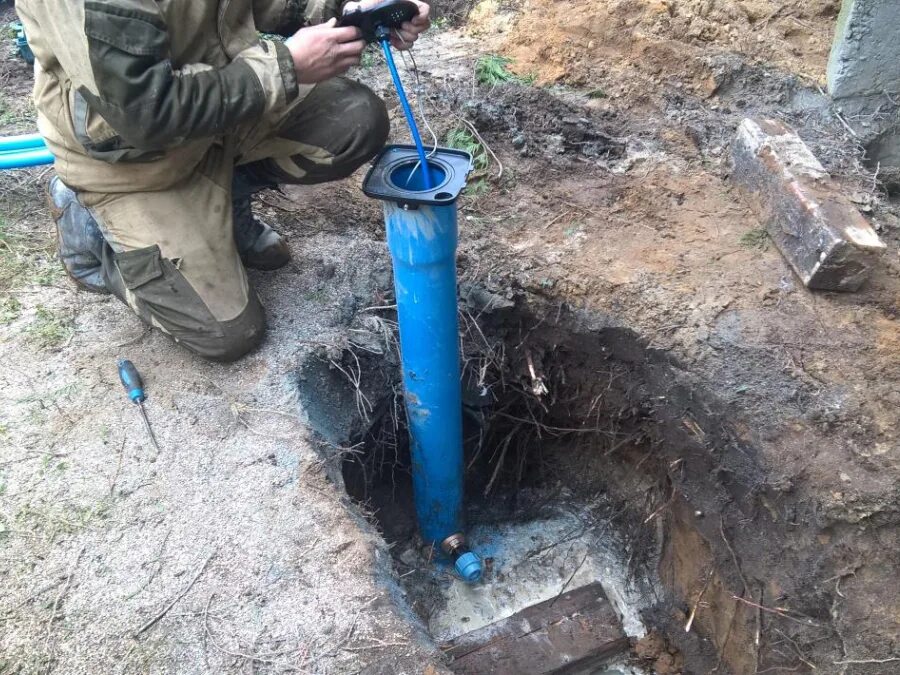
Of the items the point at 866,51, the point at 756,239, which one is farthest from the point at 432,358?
the point at 866,51

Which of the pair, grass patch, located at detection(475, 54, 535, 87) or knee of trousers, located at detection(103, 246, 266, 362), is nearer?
knee of trousers, located at detection(103, 246, 266, 362)

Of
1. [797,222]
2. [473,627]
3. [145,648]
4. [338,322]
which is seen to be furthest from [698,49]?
[145,648]

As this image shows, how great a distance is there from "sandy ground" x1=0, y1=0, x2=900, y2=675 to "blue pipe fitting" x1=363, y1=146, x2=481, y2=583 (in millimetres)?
444

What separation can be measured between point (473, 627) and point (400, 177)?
77.9 inches

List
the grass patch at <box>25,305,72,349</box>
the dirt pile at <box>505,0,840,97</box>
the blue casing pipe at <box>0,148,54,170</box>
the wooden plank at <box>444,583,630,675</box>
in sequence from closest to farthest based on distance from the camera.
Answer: the grass patch at <box>25,305,72,349</box> → the wooden plank at <box>444,583,630,675</box> → the blue casing pipe at <box>0,148,54,170</box> → the dirt pile at <box>505,0,840,97</box>

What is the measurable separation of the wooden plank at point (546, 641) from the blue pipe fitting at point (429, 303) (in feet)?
0.92

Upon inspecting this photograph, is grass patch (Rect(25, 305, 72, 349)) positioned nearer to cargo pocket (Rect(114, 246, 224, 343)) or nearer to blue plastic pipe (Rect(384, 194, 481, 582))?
cargo pocket (Rect(114, 246, 224, 343))

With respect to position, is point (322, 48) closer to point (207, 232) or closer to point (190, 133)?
point (190, 133)

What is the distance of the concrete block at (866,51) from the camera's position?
123 inches

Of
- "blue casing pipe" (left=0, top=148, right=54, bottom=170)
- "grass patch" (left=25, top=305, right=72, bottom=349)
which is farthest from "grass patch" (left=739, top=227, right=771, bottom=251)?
"blue casing pipe" (left=0, top=148, right=54, bottom=170)

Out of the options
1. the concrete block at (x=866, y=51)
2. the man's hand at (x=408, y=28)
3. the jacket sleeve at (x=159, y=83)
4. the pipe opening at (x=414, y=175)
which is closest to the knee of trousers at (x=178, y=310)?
the jacket sleeve at (x=159, y=83)

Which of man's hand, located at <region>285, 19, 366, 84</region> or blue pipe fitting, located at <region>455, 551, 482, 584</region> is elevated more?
man's hand, located at <region>285, 19, 366, 84</region>

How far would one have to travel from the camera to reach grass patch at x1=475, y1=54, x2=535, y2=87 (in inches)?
144

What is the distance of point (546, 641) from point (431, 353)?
4.44 ft
